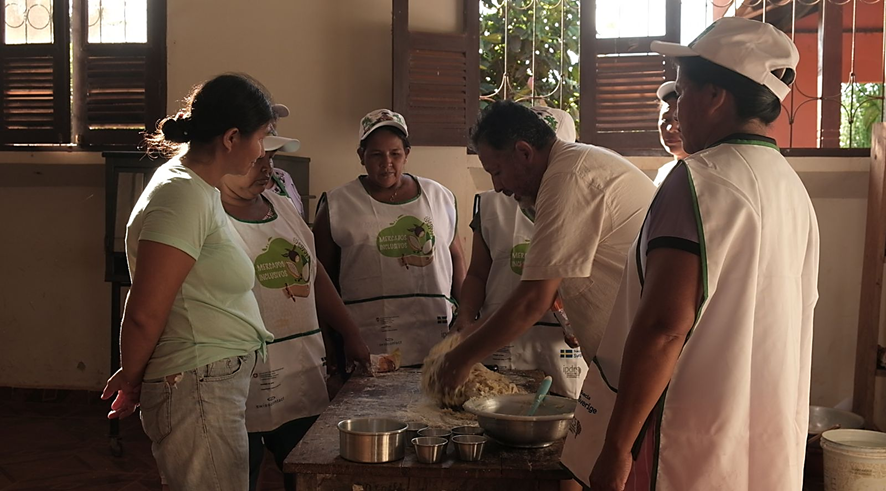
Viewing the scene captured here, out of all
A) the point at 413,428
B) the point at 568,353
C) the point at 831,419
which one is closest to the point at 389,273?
the point at 568,353

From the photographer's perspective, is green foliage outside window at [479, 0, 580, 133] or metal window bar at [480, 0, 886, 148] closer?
metal window bar at [480, 0, 886, 148]

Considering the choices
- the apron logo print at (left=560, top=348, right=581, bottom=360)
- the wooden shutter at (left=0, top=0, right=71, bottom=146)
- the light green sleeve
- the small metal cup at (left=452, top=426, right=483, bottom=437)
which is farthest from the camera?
the wooden shutter at (left=0, top=0, right=71, bottom=146)

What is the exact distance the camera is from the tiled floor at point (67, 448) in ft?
14.3

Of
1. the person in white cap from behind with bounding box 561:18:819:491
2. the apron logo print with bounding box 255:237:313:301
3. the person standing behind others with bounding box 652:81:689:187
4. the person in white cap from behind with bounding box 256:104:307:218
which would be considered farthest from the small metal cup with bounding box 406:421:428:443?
the person standing behind others with bounding box 652:81:689:187

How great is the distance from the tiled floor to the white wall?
15 centimetres

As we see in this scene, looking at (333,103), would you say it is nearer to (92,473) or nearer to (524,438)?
(92,473)

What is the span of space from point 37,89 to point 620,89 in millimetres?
3815

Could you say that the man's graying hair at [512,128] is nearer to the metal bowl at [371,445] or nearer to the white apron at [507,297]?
the white apron at [507,297]

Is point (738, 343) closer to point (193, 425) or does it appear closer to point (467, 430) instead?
point (467, 430)

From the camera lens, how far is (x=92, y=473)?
446 centimetres

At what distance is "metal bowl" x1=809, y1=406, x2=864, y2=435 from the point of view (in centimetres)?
427

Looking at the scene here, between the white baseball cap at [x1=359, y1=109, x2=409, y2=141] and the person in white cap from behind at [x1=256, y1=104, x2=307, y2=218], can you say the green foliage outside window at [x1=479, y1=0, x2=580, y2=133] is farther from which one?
the person in white cap from behind at [x1=256, y1=104, x2=307, y2=218]

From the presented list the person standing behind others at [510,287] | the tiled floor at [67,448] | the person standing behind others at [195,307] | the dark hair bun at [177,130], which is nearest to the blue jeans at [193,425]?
the person standing behind others at [195,307]

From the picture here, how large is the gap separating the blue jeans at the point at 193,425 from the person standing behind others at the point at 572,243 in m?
0.60
